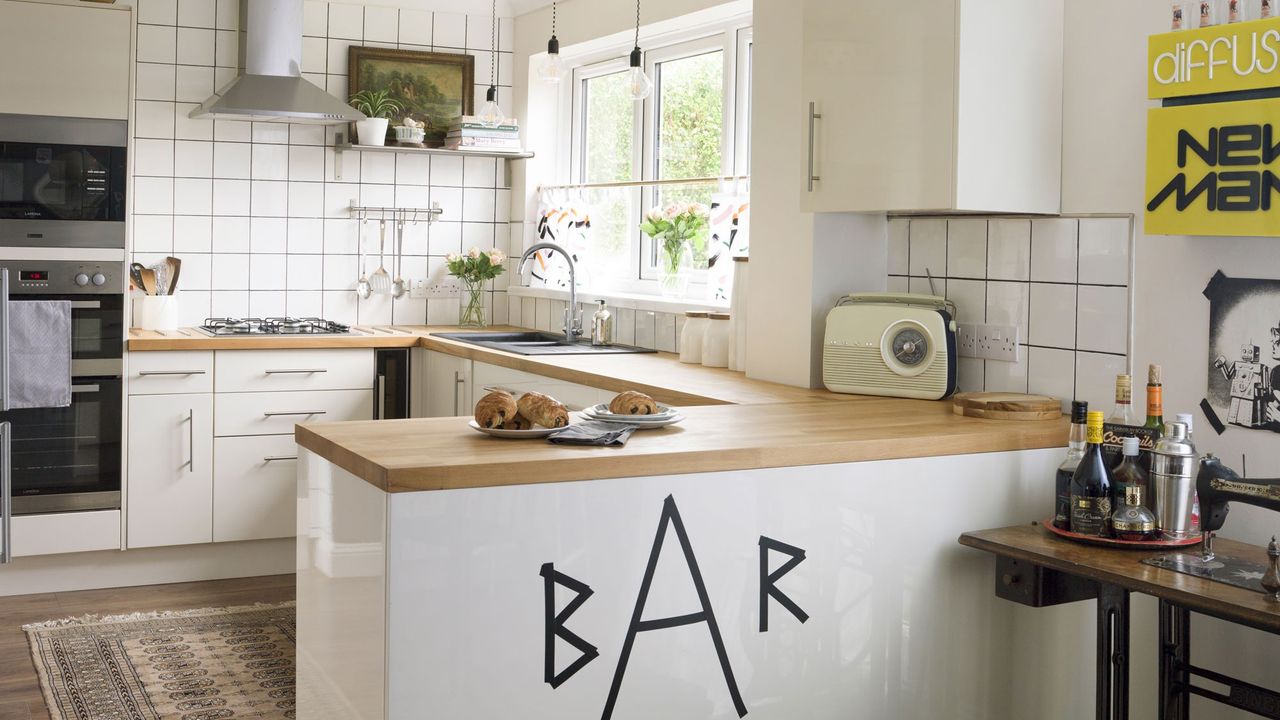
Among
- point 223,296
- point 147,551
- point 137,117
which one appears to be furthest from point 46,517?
point 137,117

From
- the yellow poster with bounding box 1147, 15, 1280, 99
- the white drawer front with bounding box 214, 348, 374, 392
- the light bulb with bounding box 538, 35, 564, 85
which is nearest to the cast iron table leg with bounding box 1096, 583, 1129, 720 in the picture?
the yellow poster with bounding box 1147, 15, 1280, 99

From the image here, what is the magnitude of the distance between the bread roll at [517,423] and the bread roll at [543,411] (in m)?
0.01

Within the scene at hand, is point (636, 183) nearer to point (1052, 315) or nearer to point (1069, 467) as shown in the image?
point (1052, 315)

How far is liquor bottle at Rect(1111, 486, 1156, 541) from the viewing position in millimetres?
2219

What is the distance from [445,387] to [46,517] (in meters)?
1.42

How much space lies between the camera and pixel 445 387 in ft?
14.8

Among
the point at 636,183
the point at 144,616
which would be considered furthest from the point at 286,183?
the point at 144,616

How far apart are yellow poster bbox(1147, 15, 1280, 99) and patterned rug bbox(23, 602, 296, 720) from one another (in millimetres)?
2562

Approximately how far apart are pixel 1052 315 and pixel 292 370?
2818mm

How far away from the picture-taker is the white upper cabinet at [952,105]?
265 centimetres

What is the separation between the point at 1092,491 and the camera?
2281mm

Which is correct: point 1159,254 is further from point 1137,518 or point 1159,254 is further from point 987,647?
point 987,647

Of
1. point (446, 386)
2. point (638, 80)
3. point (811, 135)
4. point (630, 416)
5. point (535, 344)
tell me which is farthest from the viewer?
point (535, 344)

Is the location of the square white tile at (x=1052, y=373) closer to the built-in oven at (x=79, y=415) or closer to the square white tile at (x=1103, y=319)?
the square white tile at (x=1103, y=319)
